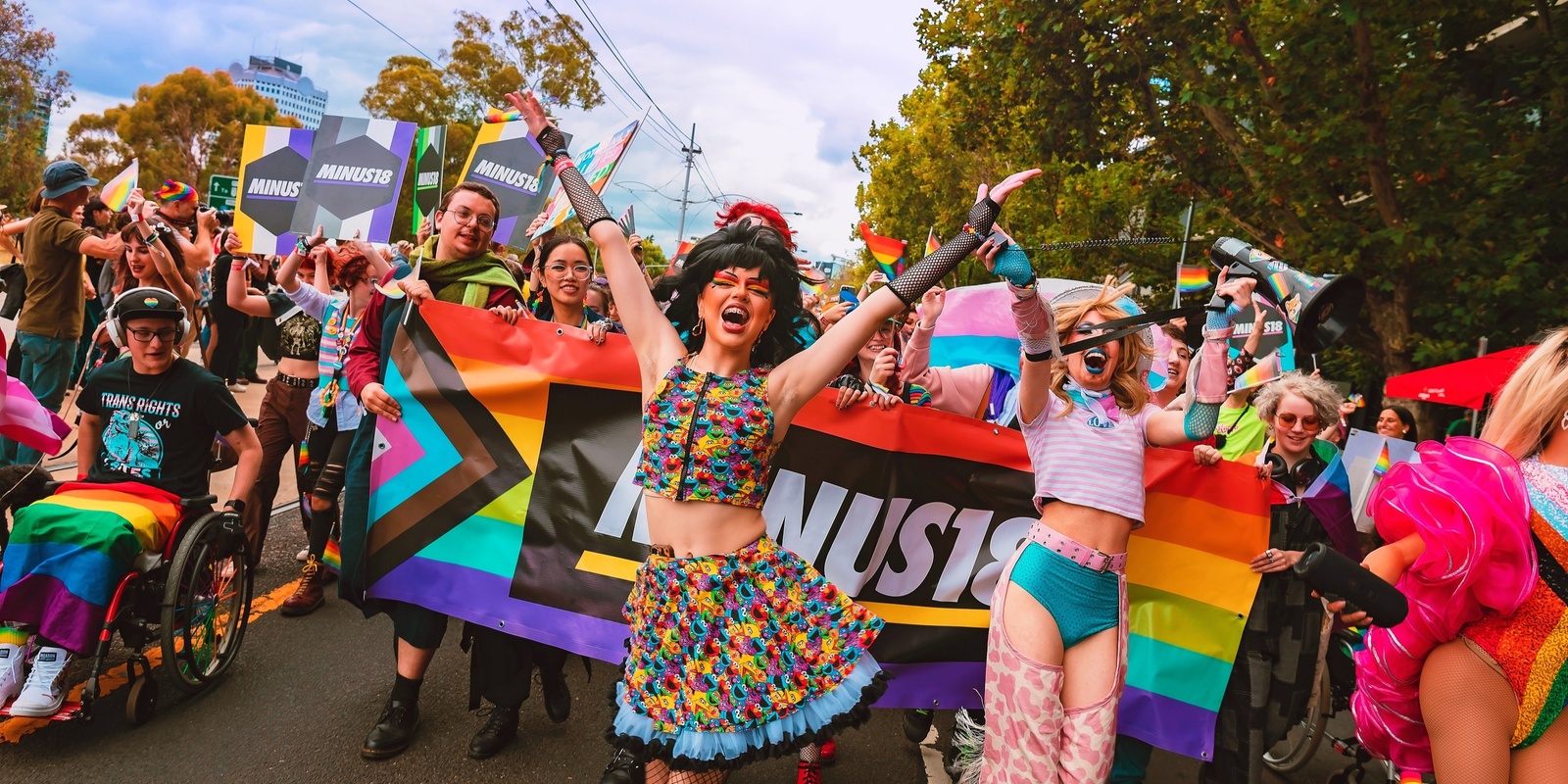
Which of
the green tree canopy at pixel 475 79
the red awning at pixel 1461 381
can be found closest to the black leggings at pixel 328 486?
the red awning at pixel 1461 381

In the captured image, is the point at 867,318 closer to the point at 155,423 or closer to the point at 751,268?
the point at 751,268

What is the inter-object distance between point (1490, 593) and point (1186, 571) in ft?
4.44

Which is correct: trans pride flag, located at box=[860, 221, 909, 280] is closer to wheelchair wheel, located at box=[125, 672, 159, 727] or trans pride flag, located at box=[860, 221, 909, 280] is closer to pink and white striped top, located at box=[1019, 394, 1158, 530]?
pink and white striped top, located at box=[1019, 394, 1158, 530]

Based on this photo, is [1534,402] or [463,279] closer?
[1534,402]

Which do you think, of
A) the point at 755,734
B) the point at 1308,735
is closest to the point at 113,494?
the point at 755,734

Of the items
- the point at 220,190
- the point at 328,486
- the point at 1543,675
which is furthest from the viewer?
the point at 220,190

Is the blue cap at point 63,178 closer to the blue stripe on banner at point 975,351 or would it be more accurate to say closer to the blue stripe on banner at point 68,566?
the blue stripe on banner at point 68,566

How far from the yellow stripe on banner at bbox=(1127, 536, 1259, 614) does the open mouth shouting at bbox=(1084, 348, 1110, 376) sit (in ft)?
2.88

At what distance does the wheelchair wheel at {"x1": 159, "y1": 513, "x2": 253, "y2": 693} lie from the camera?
3412 millimetres

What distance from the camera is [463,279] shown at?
4047 millimetres

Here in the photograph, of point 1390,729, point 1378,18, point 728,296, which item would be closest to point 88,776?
point 728,296

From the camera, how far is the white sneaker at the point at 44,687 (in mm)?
3076

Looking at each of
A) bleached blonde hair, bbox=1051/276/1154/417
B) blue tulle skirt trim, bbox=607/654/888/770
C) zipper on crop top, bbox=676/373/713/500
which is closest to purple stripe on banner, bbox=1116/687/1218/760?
bleached blonde hair, bbox=1051/276/1154/417

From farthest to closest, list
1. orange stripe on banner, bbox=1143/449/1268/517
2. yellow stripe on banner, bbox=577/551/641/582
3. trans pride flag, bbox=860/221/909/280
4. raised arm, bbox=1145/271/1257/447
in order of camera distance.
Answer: orange stripe on banner, bbox=1143/449/1268/517, yellow stripe on banner, bbox=577/551/641/582, raised arm, bbox=1145/271/1257/447, trans pride flag, bbox=860/221/909/280
